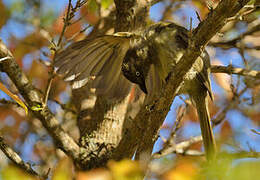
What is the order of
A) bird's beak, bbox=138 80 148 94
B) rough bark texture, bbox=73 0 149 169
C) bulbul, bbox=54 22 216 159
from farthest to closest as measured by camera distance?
bird's beak, bbox=138 80 148 94
bulbul, bbox=54 22 216 159
rough bark texture, bbox=73 0 149 169

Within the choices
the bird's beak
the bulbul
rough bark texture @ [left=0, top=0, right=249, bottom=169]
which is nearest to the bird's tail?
the bulbul

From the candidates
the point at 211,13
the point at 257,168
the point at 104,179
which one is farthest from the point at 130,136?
the point at 257,168

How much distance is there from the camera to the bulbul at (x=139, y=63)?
2.54 m

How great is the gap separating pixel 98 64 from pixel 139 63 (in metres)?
0.41

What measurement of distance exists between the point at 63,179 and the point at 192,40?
1065 millimetres

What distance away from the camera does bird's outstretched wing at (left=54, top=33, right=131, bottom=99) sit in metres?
2.57

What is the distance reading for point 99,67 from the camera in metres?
2.86

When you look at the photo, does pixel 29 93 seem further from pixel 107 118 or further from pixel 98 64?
pixel 98 64

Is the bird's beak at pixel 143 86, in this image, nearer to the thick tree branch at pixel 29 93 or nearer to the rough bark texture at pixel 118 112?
the rough bark texture at pixel 118 112

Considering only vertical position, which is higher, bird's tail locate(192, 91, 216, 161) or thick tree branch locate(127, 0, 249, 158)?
thick tree branch locate(127, 0, 249, 158)

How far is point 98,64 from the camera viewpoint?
2.85 metres

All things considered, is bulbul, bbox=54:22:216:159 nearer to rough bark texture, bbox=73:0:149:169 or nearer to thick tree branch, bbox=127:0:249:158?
rough bark texture, bbox=73:0:149:169

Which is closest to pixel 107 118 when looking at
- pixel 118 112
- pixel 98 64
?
pixel 118 112

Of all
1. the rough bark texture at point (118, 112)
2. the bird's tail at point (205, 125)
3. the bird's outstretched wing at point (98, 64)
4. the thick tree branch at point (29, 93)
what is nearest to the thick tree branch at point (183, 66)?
the rough bark texture at point (118, 112)
